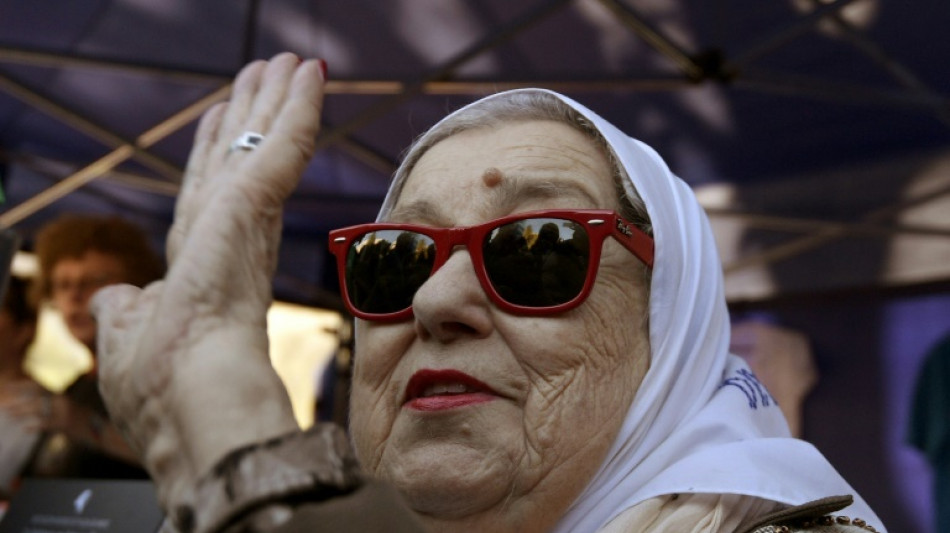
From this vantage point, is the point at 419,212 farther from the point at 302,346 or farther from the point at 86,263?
the point at 302,346

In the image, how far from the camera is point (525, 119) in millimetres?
1727

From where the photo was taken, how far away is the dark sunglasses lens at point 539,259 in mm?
1467

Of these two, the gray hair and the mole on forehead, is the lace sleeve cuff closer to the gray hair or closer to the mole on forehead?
the mole on forehead

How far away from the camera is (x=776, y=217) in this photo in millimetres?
6480

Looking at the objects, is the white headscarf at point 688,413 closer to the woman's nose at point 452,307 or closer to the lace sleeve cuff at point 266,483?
→ the woman's nose at point 452,307

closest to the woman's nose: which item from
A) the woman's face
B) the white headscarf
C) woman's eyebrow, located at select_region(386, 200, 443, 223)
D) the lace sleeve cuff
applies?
the woman's face

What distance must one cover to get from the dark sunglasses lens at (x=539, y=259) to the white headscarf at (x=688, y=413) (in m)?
0.16

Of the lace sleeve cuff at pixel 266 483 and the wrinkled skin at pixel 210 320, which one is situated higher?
the wrinkled skin at pixel 210 320

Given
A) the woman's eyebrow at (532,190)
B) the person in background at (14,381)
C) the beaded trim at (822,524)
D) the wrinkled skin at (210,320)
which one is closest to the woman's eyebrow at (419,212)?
the woman's eyebrow at (532,190)

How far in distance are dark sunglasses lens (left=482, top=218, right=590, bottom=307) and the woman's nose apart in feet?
0.12

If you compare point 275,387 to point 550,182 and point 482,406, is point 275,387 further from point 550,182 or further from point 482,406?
point 550,182

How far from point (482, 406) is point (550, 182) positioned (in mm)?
414

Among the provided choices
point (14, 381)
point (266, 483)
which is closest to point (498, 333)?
point (266, 483)

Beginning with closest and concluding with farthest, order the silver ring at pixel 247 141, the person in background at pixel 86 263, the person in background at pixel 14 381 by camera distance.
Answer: the silver ring at pixel 247 141 < the person in background at pixel 14 381 < the person in background at pixel 86 263
